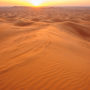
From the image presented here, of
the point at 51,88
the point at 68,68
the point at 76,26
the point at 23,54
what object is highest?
the point at 76,26

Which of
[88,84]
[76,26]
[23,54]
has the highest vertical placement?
[76,26]

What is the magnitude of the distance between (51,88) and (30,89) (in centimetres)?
44

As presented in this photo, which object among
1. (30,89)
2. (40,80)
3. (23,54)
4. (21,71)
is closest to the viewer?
(30,89)

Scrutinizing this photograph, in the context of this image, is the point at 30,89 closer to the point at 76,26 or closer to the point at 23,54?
the point at 23,54

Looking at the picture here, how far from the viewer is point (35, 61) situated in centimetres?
311

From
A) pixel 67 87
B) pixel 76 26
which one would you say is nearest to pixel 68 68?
pixel 67 87

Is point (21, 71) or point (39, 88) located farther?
point (21, 71)

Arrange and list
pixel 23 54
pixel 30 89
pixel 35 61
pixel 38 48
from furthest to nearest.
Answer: pixel 38 48
pixel 23 54
pixel 35 61
pixel 30 89

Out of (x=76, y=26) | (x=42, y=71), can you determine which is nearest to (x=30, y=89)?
(x=42, y=71)

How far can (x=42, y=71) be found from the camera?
266 cm

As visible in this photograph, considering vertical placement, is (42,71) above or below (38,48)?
below

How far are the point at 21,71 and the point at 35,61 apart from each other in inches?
23.4

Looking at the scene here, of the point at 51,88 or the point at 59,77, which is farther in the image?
the point at 59,77

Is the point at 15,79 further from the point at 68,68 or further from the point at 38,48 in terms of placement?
the point at 38,48
